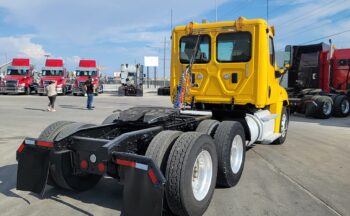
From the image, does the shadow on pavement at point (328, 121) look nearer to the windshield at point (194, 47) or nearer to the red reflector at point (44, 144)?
the windshield at point (194, 47)

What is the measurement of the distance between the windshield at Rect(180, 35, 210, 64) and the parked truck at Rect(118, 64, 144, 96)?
29.2 metres

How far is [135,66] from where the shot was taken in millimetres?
40844

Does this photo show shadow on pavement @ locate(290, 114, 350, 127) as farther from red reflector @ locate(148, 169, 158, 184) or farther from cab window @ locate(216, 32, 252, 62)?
red reflector @ locate(148, 169, 158, 184)

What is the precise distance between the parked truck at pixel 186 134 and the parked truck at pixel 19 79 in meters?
29.1

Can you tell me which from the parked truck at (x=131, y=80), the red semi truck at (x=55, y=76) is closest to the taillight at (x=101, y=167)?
the red semi truck at (x=55, y=76)

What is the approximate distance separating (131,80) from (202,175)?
116 ft

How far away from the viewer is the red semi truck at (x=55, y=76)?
33188mm

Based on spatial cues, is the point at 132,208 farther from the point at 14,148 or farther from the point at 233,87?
the point at 14,148

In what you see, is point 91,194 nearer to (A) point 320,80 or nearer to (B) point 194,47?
(B) point 194,47

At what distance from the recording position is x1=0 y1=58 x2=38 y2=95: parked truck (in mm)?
33438

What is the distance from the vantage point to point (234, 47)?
296 inches

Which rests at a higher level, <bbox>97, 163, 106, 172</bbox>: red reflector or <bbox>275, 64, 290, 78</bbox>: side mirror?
<bbox>275, 64, 290, 78</bbox>: side mirror

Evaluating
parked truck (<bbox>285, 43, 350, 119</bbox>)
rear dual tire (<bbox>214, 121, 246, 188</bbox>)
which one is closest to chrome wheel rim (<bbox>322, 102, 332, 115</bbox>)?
parked truck (<bbox>285, 43, 350, 119</bbox>)

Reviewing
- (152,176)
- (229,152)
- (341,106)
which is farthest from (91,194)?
(341,106)
